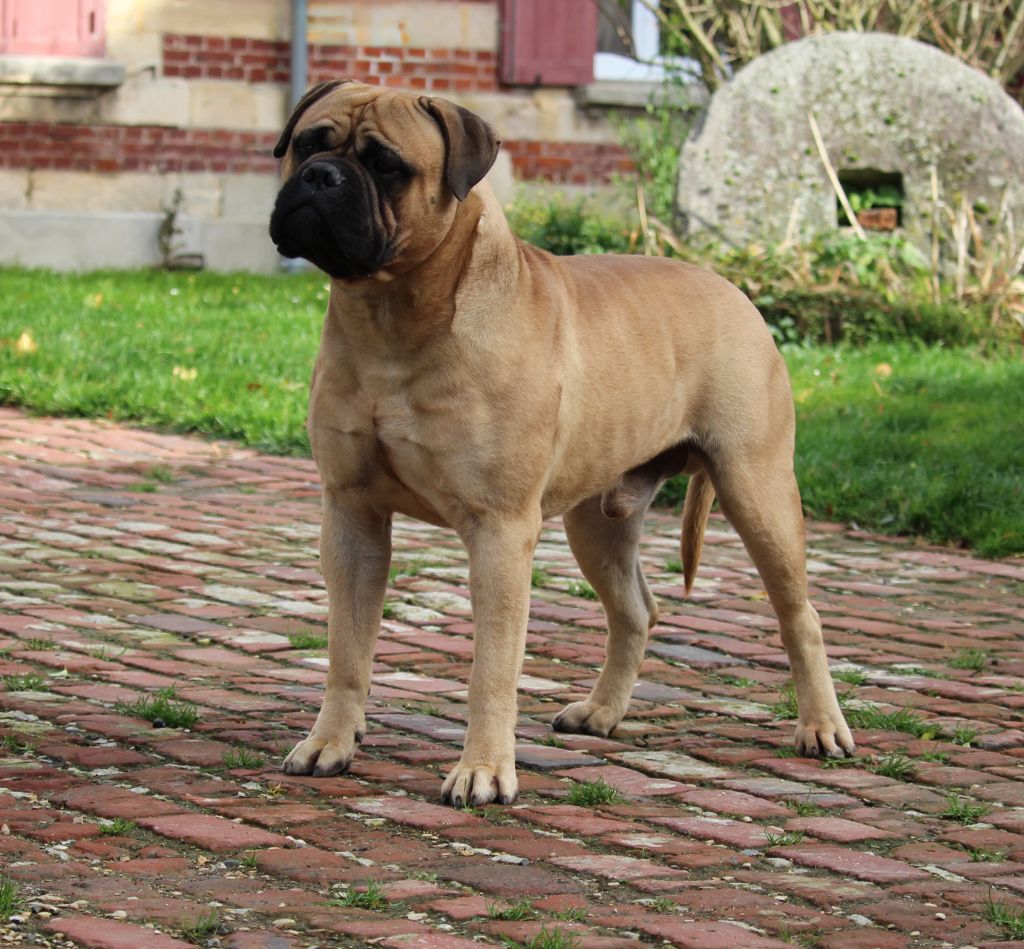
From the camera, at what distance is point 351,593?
4449 mm

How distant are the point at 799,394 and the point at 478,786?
5892mm

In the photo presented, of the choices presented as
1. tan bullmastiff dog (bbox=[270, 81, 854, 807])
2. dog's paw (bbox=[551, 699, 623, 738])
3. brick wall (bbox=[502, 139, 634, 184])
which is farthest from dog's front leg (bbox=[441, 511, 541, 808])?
brick wall (bbox=[502, 139, 634, 184])

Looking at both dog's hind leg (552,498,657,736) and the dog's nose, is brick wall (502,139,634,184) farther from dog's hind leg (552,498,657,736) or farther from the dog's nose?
the dog's nose

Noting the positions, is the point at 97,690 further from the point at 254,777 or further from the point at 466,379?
the point at 466,379

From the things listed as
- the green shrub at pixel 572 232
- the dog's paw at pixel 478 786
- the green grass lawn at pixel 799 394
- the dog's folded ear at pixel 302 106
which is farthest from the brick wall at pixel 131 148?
the dog's paw at pixel 478 786

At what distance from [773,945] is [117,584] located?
371 cm

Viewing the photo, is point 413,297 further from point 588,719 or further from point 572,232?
point 572,232

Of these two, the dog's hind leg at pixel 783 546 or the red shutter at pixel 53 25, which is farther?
the red shutter at pixel 53 25

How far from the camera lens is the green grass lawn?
7.92 meters

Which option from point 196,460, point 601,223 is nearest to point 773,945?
point 196,460

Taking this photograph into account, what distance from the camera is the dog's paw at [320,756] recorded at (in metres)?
4.29

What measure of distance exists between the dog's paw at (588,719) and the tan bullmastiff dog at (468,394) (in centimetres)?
2

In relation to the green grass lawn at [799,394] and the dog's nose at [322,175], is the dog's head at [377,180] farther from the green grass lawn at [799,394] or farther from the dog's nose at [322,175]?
the green grass lawn at [799,394]

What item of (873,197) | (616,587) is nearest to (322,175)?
(616,587)
